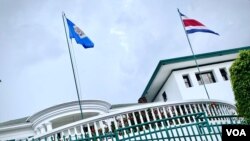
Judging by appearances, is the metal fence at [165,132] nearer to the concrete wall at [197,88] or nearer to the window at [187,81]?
the concrete wall at [197,88]

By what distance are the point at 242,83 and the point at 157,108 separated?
3.32 metres

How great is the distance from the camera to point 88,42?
55.4ft

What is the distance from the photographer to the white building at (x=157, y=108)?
34.3ft

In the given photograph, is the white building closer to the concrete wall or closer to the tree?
the concrete wall

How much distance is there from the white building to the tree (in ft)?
5.81

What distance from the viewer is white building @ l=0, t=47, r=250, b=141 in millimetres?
10453

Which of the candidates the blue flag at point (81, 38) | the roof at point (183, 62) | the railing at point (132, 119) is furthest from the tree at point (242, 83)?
the roof at point (183, 62)

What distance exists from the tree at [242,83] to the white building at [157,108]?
1772 millimetres

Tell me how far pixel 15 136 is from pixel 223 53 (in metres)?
17.0

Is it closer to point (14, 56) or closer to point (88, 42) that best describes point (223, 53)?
point (88, 42)

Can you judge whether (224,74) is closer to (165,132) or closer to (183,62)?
(183,62)

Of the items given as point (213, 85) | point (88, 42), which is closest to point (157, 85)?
point (213, 85)

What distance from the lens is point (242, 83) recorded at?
9.55 meters

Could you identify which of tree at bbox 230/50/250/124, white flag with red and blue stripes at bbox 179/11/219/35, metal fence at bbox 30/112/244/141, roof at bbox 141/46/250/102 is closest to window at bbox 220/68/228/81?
roof at bbox 141/46/250/102
